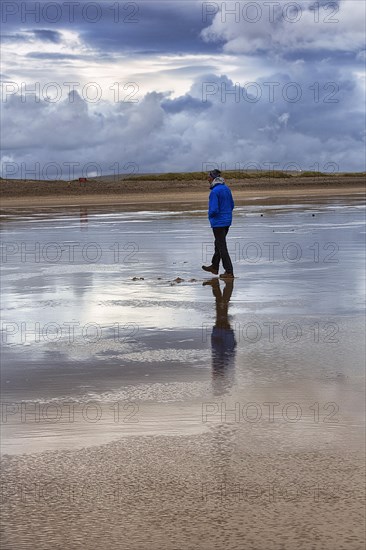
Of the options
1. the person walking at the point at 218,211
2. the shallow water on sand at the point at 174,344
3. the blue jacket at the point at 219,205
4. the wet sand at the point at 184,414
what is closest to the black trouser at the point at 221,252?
the person walking at the point at 218,211

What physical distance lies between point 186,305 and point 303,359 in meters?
4.28

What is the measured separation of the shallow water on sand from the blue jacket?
943 mm

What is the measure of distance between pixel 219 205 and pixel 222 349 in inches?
316

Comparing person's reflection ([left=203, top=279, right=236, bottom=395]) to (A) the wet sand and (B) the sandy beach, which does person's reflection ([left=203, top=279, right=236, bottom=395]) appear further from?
(B) the sandy beach

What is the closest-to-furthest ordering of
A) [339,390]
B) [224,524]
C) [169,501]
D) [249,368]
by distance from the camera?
[224,524]
[169,501]
[339,390]
[249,368]

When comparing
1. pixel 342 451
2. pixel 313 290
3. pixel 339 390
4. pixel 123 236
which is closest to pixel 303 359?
pixel 339 390

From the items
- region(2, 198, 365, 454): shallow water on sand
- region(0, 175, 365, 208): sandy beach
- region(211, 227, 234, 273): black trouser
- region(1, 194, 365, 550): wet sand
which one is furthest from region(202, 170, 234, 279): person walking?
region(0, 175, 365, 208): sandy beach

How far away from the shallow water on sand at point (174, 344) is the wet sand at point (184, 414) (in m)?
0.03

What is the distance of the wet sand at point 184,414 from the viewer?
508 cm

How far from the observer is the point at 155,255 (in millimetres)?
20984

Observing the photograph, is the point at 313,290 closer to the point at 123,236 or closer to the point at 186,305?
the point at 186,305

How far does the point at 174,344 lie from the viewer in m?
10.2

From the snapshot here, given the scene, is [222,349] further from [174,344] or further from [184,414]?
[184,414]

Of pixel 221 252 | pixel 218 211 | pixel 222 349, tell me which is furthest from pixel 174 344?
pixel 218 211
